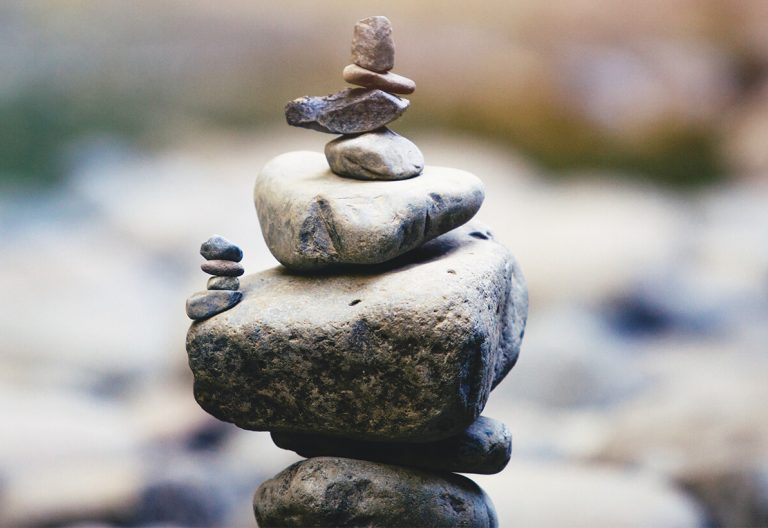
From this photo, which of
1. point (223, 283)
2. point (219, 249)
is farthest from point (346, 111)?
point (223, 283)

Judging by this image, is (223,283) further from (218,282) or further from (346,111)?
(346,111)

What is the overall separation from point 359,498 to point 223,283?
1186mm

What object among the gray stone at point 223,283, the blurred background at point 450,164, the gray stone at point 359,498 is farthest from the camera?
the blurred background at point 450,164

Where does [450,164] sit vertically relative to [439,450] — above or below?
below

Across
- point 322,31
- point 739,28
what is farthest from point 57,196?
point 739,28

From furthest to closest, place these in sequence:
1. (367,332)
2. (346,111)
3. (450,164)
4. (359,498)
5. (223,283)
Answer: (450,164)
(346,111)
(223,283)
(359,498)
(367,332)

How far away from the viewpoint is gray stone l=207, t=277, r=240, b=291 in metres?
4.34

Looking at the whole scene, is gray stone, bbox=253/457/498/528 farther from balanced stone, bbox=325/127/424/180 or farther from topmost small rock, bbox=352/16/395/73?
topmost small rock, bbox=352/16/395/73

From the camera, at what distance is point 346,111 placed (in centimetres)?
446

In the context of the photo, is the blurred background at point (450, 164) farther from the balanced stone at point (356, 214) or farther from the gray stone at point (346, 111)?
the gray stone at point (346, 111)

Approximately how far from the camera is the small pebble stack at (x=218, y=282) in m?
4.28

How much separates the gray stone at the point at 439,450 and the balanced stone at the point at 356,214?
899 millimetres

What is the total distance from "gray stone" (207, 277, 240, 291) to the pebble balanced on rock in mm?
44

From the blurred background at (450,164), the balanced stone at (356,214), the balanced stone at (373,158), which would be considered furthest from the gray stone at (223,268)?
the blurred background at (450,164)
